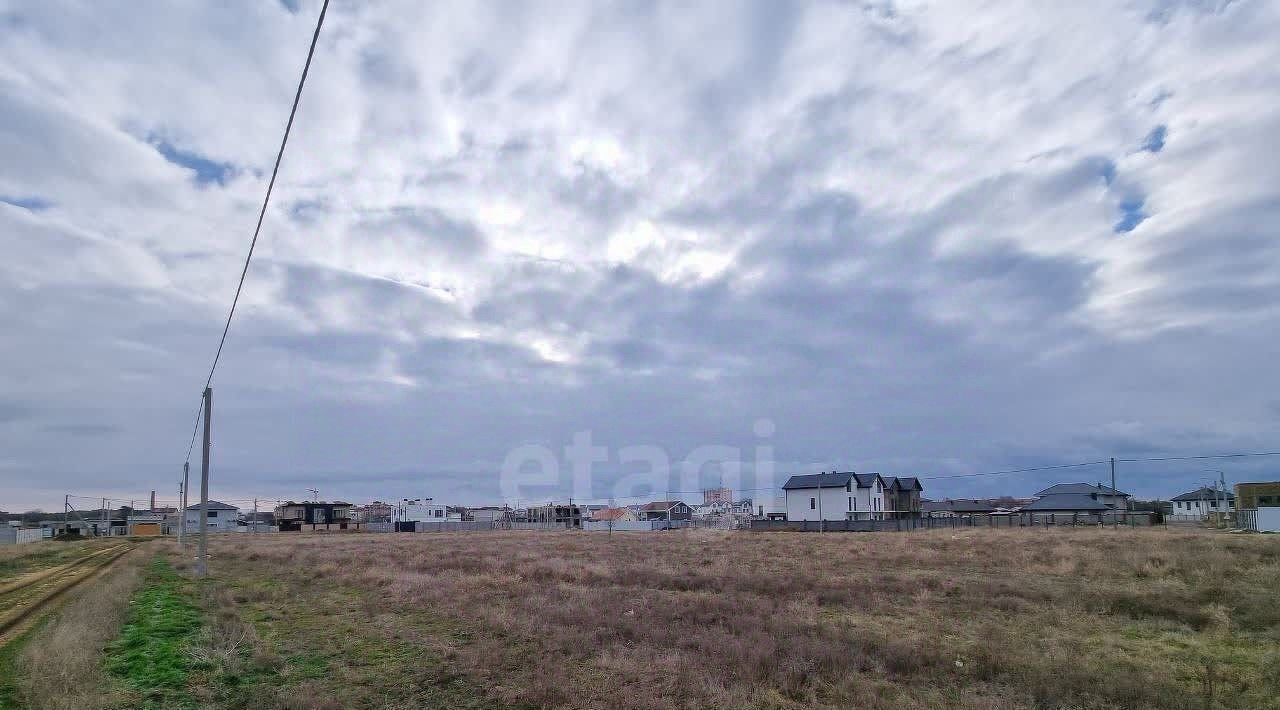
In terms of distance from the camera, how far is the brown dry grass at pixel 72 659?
991 cm

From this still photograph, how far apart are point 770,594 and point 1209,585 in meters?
11.2

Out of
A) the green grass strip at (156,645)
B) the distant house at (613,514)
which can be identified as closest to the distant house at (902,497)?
the distant house at (613,514)

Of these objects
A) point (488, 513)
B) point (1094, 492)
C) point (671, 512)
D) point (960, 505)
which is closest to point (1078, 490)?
point (1094, 492)

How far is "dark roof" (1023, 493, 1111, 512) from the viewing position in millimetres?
95375

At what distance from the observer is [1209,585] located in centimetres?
1905

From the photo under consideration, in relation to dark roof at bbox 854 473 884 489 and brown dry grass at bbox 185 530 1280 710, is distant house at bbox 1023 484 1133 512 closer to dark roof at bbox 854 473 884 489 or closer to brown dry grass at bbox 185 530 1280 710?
dark roof at bbox 854 473 884 489

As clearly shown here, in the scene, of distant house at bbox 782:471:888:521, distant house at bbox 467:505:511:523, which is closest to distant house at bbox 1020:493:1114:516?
distant house at bbox 782:471:888:521

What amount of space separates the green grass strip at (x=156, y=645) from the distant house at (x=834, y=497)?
69645 mm

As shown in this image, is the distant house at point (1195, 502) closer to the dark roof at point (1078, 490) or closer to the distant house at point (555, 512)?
the dark roof at point (1078, 490)

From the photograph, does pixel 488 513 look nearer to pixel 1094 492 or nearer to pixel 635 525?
pixel 635 525

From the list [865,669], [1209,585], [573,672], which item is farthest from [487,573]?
[1209,585]

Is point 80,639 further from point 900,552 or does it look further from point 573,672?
point 900,552

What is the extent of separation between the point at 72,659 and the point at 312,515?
131969 millimetres

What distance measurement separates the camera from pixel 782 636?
45.9 ft
